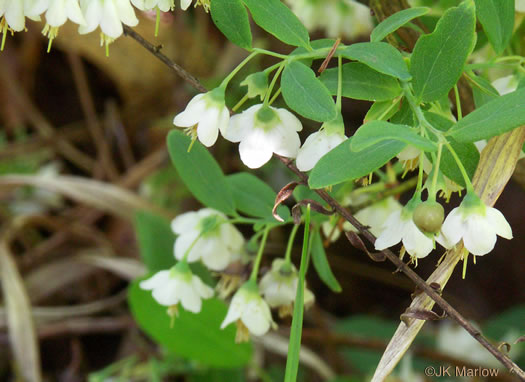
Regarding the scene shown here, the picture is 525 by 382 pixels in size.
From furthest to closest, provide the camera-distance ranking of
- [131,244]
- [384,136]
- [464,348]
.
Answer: [131,244]
[464,348]
[384,136]

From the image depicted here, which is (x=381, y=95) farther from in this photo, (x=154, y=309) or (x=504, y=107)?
(x=154, y=309)

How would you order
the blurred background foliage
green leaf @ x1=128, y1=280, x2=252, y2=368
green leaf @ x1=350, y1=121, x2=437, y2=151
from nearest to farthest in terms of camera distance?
1. green leaf @ x1=350, y1=121, x2=437, y2=151
2. green leaf @ x1=128, y1=280, x2=252, y2=368
3. the blurred background foliage

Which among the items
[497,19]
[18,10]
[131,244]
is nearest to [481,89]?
[497,19]

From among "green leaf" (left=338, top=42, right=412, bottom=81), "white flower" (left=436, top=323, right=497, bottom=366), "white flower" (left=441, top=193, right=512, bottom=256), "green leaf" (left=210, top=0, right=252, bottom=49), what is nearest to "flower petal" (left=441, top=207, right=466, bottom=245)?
"white flower" (left=441, top=193, right=512, bottom=256)

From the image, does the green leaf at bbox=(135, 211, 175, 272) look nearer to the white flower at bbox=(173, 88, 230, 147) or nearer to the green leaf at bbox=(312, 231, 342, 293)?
the green leaf at bbox=(312, 231, 342, 293)

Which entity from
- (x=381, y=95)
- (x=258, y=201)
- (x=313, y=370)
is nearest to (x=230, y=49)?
(x=313, y=370)

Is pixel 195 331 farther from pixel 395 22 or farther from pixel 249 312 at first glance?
pixel 395 22

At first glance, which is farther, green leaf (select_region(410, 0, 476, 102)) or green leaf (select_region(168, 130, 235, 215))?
green leaf (select_region(168, 130, 235, 215))
